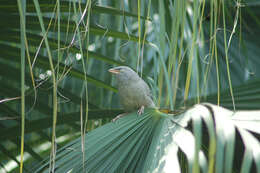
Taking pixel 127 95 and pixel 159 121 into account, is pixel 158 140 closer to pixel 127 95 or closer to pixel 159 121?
pixel 159 121

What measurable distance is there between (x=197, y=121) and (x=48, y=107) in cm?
182

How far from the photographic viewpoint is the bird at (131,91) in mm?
4055

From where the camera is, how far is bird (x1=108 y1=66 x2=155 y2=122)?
13.3ft

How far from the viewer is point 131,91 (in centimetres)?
411

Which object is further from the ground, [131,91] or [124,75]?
[124,75]

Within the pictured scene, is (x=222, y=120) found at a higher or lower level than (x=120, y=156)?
higher

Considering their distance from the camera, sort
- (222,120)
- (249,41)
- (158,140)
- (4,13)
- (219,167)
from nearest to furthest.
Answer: (219,167)
(222,120)
(158,140)
(4,13)
(249,41)

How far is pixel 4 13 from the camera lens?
250 centimetres

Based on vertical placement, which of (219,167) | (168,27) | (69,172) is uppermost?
(168,27)

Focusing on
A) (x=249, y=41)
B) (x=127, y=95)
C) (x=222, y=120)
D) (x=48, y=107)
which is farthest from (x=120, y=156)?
(x=249, y=41)

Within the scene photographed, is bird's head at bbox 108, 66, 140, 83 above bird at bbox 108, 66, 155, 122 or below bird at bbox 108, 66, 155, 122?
above

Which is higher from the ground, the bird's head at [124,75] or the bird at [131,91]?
the bird's head at [124,75]

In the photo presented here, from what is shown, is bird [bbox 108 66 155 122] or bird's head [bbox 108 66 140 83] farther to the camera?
bird's head [bbox 108 66 140 83]

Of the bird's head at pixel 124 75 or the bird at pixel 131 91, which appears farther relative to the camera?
the bird's head at pixel 124 75
